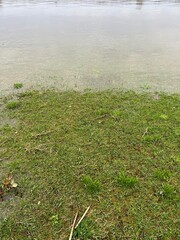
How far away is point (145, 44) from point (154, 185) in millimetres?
8273

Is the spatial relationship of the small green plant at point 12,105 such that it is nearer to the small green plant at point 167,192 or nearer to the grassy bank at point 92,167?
the grassy bank at point 92,167

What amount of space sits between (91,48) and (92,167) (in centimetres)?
714

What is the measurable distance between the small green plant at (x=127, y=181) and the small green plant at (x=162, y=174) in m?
0.39

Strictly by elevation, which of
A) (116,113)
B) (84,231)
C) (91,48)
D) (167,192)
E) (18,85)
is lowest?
(84,231)

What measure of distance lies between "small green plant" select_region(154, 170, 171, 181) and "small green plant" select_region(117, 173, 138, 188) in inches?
15.5

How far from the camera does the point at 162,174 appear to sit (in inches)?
163

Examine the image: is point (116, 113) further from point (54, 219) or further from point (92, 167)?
point (54, 219)

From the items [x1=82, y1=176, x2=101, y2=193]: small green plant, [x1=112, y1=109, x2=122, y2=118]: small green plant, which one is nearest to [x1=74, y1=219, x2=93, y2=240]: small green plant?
[x1=82, y1=176, x2=101, y2=193]: small green plant

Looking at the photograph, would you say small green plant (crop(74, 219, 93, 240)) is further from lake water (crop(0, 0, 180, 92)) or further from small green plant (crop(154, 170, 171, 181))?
lake water (crop(0, 0, 180, 92))

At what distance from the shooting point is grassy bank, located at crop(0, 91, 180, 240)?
342cm

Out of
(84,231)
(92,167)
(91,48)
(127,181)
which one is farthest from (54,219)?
(91,48)

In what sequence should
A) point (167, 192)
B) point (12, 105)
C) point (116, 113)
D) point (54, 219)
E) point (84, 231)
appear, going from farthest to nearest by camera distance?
point (12, 105), point (116, 113), point (167, 192), point (54, 219), point (84, 231)

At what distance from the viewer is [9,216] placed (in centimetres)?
351

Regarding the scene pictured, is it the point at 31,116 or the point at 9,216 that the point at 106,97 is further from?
the point at 9,216
